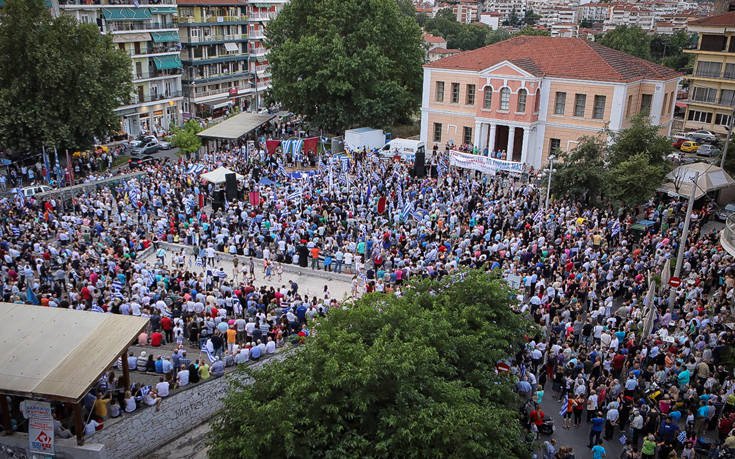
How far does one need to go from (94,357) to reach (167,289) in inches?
270

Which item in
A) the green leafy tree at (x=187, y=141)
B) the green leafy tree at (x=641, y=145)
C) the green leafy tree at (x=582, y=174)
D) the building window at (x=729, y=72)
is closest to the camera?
the green leafy tree at (x=582, y=174)

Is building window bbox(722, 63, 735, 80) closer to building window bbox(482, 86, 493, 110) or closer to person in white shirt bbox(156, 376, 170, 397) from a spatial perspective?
building window bbox(482, 86, 493, 110)

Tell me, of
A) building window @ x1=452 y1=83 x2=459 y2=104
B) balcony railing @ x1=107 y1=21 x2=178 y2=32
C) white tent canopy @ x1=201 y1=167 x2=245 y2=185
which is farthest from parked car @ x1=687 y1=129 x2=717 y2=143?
balcony railing @ x1=107 y1=21 x2=178 y2=32

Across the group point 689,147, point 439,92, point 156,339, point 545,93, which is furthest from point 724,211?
point 156,339

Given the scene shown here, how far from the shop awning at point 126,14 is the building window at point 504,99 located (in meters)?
30.5

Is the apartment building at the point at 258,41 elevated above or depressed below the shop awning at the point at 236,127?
above

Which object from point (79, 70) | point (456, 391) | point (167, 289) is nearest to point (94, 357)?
point (167, 289)

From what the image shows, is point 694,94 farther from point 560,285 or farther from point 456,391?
point 456,391

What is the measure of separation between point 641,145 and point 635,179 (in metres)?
3.50

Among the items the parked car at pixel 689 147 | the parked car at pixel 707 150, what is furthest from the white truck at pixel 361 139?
the parked car at pixel 707 150

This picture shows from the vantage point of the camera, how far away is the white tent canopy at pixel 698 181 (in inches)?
1096

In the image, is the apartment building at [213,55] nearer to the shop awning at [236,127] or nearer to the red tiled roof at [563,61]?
the shop awning at [236,127]

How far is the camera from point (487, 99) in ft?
138

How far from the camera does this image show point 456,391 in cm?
1209
